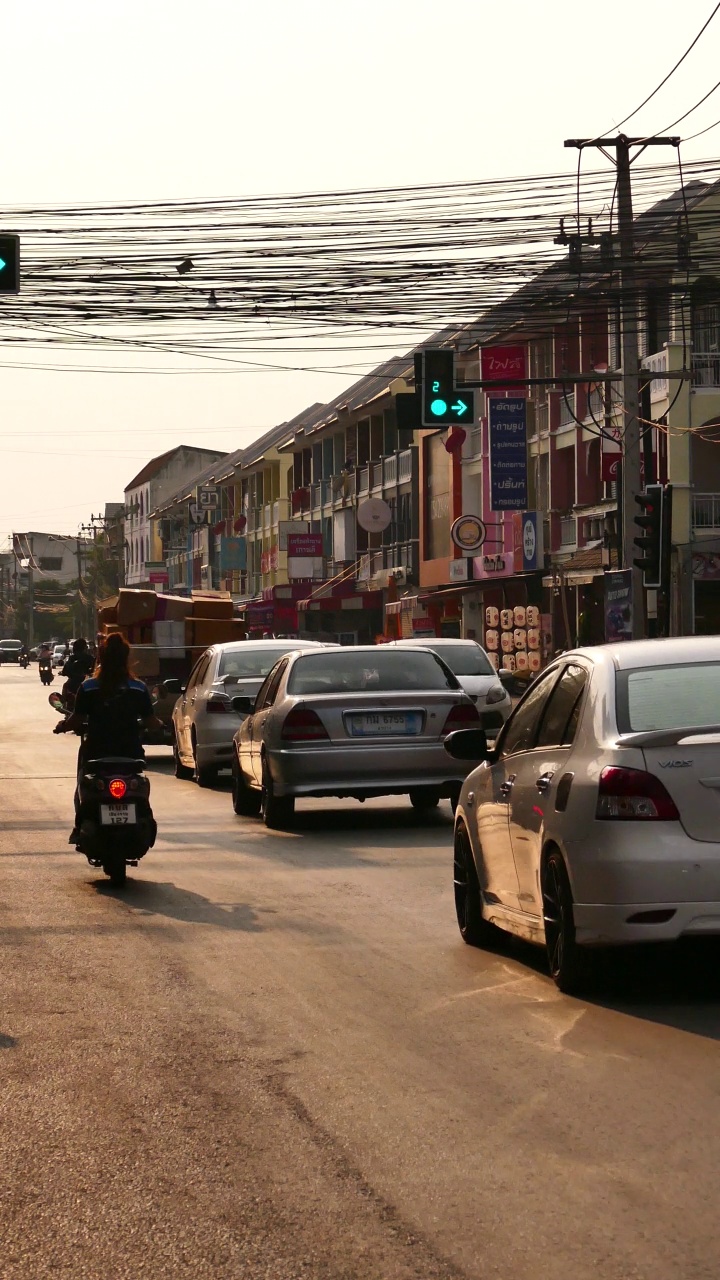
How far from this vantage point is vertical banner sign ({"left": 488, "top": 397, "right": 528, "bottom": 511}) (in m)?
45.9

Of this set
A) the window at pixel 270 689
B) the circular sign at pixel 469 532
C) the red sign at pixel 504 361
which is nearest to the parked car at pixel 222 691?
the window at pixel 270 689

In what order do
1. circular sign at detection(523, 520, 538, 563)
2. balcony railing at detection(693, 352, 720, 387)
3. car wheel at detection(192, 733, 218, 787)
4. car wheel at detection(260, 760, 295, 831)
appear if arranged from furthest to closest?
circular sign at detection(523, 520, 538, 563)
balcony railing at detection(693, 352, 720, 387)
car wheel at detection(192, 733, 218, 787)
car wheel at detection(260, 760, 295, 831)

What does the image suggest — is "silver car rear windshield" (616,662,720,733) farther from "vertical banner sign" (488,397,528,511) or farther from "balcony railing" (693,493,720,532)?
"vertical banner sign" (488,397,528,511)

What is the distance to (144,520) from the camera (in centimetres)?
13062

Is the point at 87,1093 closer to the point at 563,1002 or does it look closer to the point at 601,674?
the point at 563,1002

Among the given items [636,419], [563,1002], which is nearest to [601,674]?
[563,1002]

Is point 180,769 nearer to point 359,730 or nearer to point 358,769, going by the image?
point 359,730

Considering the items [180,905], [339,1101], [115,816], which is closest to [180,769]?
[115,816]

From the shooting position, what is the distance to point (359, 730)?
51.2 feet

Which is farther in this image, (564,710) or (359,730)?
(359,730)

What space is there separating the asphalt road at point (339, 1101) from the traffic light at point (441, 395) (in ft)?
43.6

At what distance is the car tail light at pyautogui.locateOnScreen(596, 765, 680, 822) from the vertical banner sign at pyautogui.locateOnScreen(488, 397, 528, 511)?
38.9 metres

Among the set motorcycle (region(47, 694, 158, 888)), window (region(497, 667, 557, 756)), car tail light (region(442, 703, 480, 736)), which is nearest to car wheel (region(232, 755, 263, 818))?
car tail light (region(442, 703, 480, 736))

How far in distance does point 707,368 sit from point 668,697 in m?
33.8
